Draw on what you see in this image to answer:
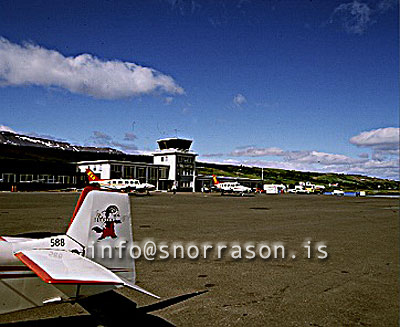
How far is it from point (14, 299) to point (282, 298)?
4.73m

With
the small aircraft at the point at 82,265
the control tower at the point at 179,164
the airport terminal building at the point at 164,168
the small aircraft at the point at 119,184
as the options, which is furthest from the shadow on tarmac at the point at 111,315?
the control tower at the point at 179,164

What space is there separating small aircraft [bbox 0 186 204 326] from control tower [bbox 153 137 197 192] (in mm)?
86840

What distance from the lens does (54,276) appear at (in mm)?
3656

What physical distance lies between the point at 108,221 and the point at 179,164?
3513 inches

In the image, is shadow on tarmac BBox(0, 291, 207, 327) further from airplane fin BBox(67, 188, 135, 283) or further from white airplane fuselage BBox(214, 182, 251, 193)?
white airplane fuselage BBox(214, 182, 251, 193)

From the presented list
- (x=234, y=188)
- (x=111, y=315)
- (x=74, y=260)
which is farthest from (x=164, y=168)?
(x=74, y=260)

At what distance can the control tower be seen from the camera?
308 ft

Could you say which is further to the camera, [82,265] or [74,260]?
[74,260]

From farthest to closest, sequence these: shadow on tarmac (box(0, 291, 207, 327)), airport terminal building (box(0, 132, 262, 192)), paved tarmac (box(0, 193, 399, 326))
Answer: airport terminal building (box(0, 132, 262, 192)), paved tarmac (box(0, 193, 399, 326)), shadow on tarmac (box(0, 291, 207, 327))

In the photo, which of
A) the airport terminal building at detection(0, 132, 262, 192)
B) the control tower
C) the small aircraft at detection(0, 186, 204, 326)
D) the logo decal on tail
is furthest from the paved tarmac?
the control tower

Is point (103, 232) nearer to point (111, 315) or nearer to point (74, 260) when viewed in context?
point (74, 260)

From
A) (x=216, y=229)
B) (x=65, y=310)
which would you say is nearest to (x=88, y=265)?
(x=65, y=310)

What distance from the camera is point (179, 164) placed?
94.8 metres

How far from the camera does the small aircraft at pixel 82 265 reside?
4.03m
